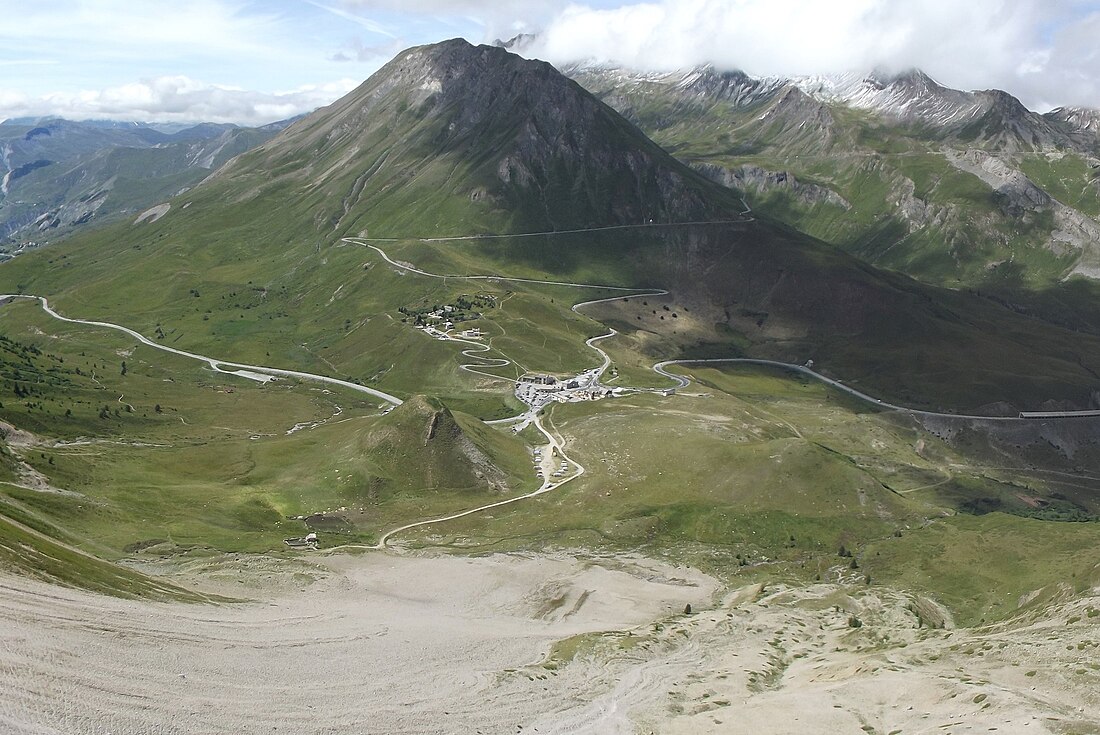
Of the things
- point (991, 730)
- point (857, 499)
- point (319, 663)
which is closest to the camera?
point (991, 730)

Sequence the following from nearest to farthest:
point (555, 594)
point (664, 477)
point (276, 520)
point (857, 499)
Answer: point (555, 594) → point (276, 520) → point (857, 499) → point (664, 477)

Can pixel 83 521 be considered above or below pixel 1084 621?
below

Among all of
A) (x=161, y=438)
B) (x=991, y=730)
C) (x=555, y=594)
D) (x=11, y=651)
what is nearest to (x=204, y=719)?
(x=11, y=651)

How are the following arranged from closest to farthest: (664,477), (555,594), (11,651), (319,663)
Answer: (11,651), (319,663), (555,594), (664,477)

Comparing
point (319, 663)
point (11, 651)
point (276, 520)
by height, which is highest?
→ point (11, 651)

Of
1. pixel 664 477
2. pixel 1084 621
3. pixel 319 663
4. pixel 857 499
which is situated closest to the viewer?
pixel 319 663

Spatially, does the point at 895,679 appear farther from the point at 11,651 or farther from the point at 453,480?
the point at 453,480

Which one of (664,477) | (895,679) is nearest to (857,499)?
(664,477)

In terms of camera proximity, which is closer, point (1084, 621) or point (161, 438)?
point (1084, 621)

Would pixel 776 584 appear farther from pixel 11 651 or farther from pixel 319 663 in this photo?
pixel 11 651
